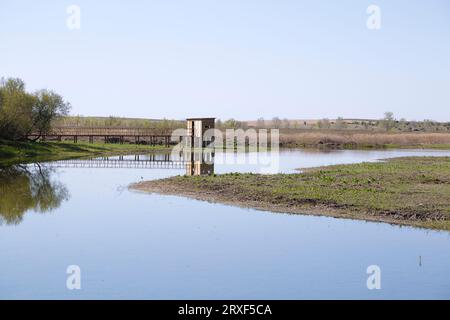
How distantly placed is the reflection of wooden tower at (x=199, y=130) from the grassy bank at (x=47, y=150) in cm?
640

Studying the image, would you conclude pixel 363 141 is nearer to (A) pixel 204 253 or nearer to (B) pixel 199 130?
(B) pixel 199 130

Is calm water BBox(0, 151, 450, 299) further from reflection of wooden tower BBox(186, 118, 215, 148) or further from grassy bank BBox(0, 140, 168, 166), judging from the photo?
reflection of wooden tower BBox(186, 118, 215, 148)

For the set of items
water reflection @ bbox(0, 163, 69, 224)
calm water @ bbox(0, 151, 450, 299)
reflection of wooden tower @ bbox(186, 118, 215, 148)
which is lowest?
calm water @ bbox(0, 151, 450, 299)

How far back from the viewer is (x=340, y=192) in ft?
83.1

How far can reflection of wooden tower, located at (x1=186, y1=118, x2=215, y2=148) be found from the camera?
72688 mm

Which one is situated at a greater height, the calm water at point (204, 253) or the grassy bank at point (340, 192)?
the grassy bank at point (340, 192)

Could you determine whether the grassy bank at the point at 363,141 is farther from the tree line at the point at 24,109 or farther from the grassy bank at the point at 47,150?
the tree line at the point at 24,109

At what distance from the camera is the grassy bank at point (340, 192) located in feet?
68.9

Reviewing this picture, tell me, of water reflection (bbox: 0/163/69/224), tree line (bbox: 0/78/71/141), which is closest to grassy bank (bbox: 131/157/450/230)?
water reflection (bbox: 0/163/69/224)

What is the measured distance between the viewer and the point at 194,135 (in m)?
75.1

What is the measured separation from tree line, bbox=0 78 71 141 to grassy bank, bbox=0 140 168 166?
1.46 metres

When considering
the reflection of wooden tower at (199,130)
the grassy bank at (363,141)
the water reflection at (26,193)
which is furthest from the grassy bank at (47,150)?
the grassy bank at (363,141)

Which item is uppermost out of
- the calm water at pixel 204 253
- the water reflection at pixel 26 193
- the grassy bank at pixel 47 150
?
the grassy bank at pixel 47 150

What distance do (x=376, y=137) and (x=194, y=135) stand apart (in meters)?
36.5
